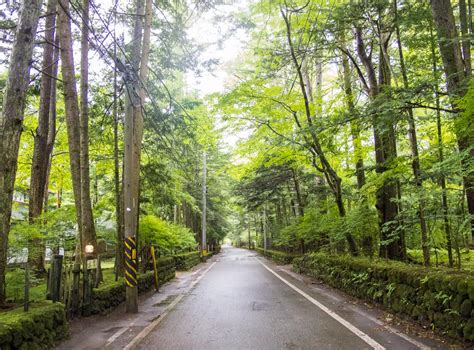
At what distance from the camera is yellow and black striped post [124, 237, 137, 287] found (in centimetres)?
857

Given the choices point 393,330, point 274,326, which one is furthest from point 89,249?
point 393,330

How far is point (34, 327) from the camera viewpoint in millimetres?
5016

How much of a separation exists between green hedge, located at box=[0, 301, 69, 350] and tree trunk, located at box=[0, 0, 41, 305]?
0.90 metres

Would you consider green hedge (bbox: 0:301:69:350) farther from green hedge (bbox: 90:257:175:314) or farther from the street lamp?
Result: the street lamp

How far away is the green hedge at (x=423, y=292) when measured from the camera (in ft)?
16.4

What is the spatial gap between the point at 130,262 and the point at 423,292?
21.1 feet

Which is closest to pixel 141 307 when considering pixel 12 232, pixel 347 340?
pixel 12 232

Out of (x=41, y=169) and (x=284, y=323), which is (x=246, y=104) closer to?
(x=41, y=169)

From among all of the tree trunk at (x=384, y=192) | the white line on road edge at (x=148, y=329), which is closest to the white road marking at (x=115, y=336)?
the white line on road edge at (x=148, y=329)

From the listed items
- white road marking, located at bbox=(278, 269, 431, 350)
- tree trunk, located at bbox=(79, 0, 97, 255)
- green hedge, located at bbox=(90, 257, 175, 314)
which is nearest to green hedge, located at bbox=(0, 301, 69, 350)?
green hedge, located at bbox=(90, 257, 175, 314)

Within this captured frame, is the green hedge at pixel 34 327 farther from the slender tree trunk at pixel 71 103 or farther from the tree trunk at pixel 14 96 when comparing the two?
the slender tree trunk at pixel 71 103

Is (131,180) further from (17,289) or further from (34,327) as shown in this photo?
(34,327)

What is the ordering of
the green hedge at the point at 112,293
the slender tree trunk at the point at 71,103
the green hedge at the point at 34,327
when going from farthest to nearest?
the slender tree trunk at the point at 71,103, the green hedge at the point at 112,293, the green hedge at the point at 34,327

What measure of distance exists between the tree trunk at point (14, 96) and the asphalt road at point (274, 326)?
3.17m
